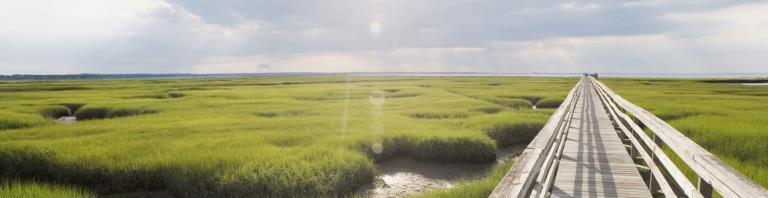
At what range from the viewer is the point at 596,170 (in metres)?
6.67

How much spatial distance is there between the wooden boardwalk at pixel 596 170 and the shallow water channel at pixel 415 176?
2.42 metres

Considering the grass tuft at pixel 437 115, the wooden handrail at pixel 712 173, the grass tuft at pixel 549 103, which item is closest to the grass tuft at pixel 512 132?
the grass tuft at pixel 437 115

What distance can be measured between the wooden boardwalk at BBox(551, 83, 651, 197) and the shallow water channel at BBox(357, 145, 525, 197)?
95.5 inches

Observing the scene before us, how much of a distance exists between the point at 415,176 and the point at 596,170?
4.67m

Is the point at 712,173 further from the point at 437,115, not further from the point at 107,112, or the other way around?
the point at 107,112

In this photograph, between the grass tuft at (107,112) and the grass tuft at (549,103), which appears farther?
the grass tuft at (549,103)

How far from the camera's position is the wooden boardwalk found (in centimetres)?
552

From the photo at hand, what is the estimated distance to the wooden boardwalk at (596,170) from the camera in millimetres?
5520

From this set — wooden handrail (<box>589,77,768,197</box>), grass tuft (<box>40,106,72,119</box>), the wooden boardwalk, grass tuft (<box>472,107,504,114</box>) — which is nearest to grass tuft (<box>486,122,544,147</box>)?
the wooden boardwalk

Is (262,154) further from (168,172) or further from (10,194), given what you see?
(10,194)

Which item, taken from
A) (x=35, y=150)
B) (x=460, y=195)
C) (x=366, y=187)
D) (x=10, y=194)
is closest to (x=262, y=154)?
(x=366, y=187)

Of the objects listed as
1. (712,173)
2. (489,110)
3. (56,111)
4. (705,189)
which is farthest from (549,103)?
(56,111)

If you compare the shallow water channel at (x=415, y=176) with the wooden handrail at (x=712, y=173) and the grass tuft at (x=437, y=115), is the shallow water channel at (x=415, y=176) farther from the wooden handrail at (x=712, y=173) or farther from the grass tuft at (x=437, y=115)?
the grass tuft at (x=437, y=115)

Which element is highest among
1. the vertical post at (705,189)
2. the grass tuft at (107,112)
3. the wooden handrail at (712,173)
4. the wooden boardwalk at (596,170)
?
the wooden handrail at (712,173)
